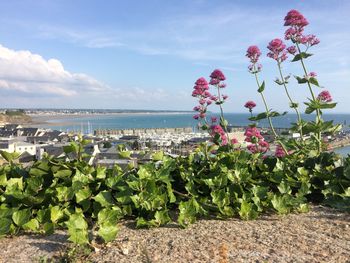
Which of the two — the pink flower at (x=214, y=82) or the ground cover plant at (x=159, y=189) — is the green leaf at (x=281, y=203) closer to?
the ground cover plant at (x=159, y=189)

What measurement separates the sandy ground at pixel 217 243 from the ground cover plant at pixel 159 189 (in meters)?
0.11

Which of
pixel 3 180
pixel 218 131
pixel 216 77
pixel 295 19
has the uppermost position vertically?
pixel 295 19

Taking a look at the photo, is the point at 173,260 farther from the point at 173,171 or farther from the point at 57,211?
the point at 173,171

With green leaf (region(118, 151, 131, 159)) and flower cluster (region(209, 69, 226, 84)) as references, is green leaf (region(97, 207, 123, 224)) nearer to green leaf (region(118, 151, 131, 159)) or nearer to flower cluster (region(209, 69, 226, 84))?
green leaf (region(118, 151, 131, 159))

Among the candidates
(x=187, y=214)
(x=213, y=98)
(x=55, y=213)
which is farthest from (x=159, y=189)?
(x=213, y=98)

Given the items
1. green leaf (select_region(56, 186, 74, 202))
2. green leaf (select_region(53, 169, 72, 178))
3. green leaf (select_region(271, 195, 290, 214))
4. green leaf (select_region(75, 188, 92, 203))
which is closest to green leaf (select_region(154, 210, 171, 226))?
green leaf (select_region(75, 188, 92, 203))

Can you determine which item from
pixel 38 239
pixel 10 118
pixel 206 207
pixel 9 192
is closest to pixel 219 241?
pixel 206 207

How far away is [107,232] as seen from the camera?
2662mm

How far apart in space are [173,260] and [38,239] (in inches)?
45.2

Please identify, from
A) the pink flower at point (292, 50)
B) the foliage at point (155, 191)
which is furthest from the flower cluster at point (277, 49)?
the foliage at point (155, 191)

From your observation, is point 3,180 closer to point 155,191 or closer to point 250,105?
point 155,191

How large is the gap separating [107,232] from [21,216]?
30.8 inches

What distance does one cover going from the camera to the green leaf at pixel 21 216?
9.52ft

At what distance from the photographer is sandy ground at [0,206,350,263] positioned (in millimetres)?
2449
